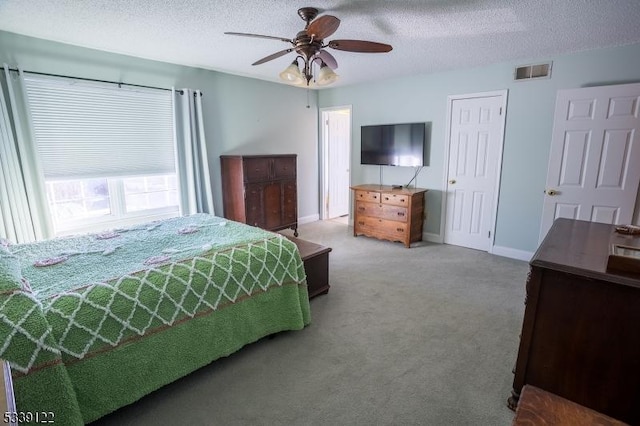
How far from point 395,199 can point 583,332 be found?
3044 millimetres

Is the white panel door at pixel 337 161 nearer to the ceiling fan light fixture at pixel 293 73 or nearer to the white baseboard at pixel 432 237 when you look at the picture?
the white baseboard at pixel 432 237

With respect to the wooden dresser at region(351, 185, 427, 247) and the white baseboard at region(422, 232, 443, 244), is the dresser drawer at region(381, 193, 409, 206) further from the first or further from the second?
the white baseboard at region(422, 232, 443, 244)

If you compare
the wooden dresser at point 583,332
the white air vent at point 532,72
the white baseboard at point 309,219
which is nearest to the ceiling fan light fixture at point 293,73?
the wooden dresser at point 583,332

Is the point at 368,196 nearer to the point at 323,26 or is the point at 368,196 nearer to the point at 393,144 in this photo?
the point at 393,144

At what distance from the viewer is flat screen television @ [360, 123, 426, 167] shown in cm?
452

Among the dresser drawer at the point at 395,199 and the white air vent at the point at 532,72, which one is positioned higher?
the white air vent at the point at 532,72

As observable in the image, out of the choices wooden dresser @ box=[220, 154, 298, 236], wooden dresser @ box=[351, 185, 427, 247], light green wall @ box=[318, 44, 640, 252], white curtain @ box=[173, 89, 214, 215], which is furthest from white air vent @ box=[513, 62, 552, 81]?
white curtain @ box=[173, 89, 214, 215]

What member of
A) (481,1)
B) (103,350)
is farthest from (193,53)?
(103,350)

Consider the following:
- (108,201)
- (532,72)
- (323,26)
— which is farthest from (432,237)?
(108,201)

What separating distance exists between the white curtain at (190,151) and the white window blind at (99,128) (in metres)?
0.11

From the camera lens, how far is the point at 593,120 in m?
3.26

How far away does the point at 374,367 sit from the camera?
209 centimetres

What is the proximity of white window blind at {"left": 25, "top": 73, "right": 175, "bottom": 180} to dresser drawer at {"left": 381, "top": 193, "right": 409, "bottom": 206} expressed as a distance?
283cm

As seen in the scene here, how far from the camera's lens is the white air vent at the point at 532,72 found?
357 cm
